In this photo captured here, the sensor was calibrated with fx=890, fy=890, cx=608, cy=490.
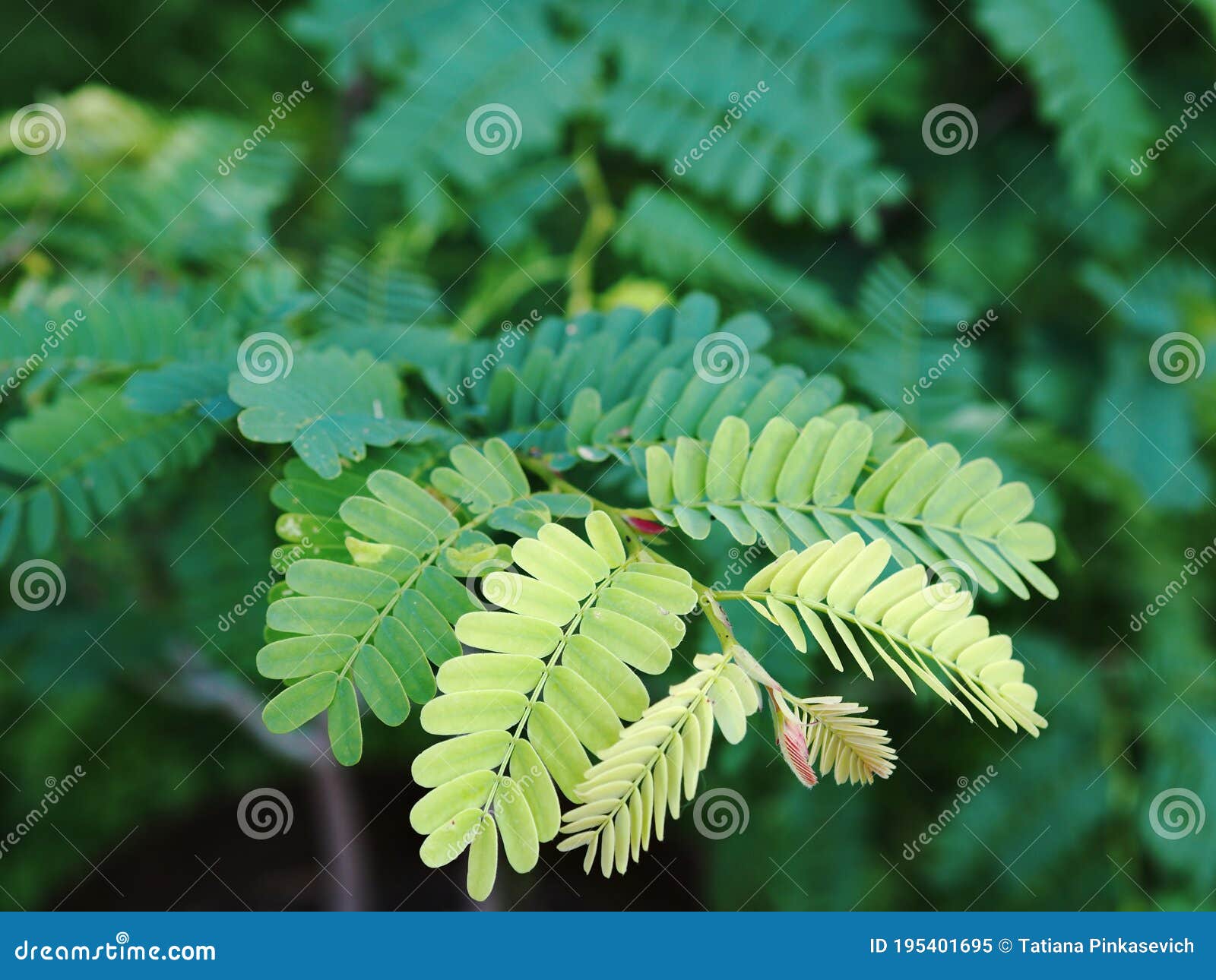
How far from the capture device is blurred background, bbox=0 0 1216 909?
1236 millimetres

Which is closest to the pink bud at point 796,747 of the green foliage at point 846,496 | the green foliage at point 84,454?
the green foliage at point 846,496

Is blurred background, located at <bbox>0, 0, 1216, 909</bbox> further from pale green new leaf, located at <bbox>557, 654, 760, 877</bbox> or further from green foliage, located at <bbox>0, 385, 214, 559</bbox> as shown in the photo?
pale green new leaf, located at <bbox>557, 654, 760, 877</bbox>

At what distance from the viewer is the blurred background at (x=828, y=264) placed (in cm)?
124

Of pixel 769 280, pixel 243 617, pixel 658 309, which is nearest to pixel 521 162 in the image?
pixel 769 280

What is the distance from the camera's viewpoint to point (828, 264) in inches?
57.0

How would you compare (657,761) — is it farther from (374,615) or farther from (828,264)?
(828,264)

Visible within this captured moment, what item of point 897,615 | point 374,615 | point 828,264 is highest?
point 828,264

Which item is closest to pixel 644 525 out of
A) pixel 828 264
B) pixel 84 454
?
pixel 84 454

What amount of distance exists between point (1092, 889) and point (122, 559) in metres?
1.74

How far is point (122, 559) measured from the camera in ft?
5.09

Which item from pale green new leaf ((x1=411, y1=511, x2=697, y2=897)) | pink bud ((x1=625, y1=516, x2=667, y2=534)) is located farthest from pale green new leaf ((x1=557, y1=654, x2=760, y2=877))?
pink bud ((x1=625, y1=516, x2=667, y2=534))

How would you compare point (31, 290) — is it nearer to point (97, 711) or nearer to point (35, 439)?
point (35, 439)

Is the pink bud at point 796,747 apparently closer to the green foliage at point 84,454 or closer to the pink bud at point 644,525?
the pink bud at point 644,525

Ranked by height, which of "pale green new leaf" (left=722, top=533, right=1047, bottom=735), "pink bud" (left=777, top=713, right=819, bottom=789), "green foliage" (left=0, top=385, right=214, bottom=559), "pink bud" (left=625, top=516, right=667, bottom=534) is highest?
"pale green new leaf" (left=722, top=533, right=1047, bottom=735)
